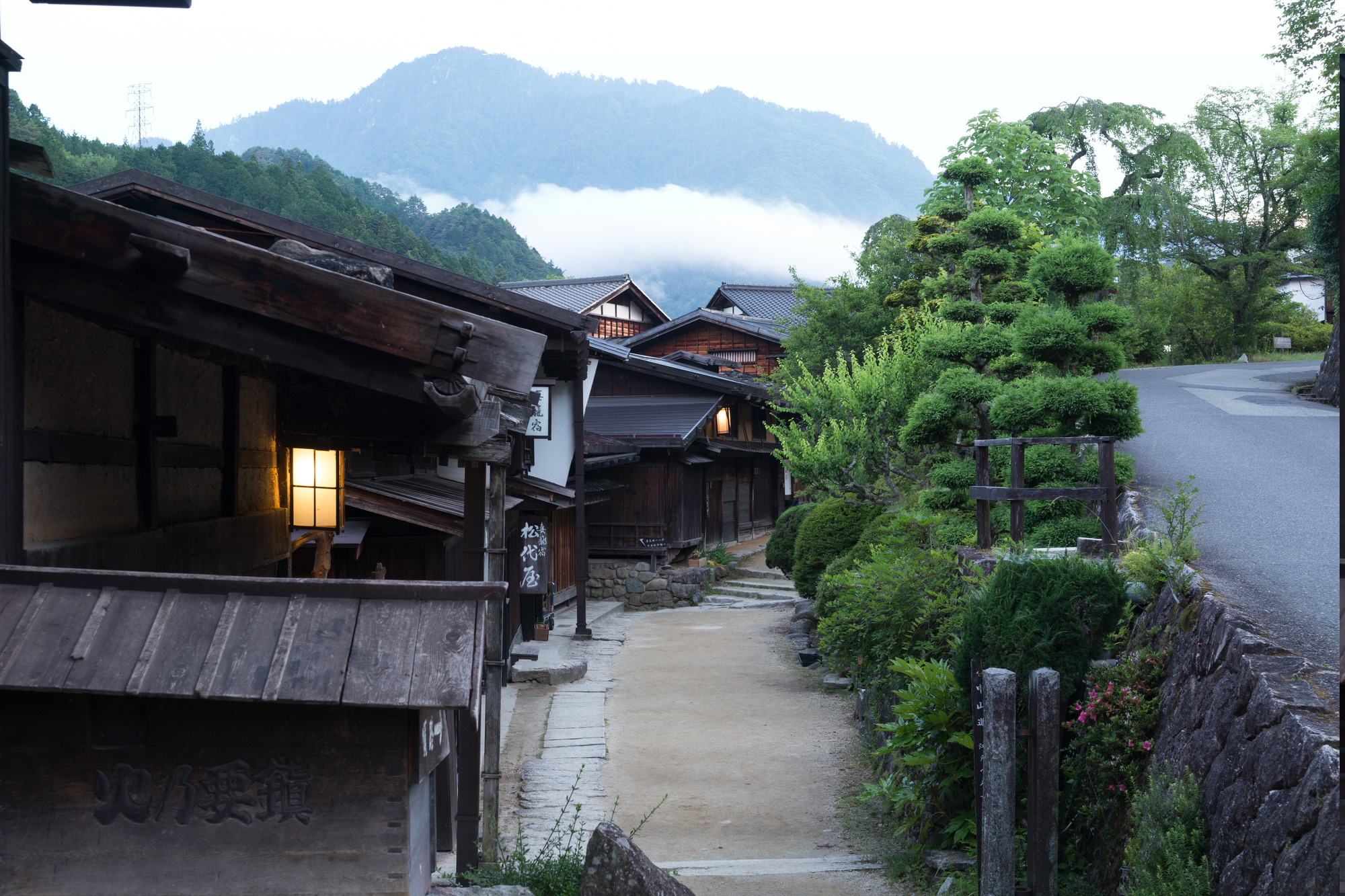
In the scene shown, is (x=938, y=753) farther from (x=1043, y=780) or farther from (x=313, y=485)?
(x=313, y=485)

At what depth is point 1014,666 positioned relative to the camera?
623cm

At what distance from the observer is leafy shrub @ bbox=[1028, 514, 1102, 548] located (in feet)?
30.9

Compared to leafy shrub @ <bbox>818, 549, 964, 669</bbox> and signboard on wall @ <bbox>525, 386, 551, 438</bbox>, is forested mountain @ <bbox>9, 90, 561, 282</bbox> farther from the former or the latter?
leafy shrub @ <bbox>818, 549, 964, 669</bbox>

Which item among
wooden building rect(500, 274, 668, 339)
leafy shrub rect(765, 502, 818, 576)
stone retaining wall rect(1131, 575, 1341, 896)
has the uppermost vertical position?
wooden building rect(500, 274, 668, 339)

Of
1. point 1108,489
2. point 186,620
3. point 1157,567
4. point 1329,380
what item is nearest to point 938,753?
point 1157,567

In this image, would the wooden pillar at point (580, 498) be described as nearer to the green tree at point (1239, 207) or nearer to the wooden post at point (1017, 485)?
the wooden post at point (1017, 485)

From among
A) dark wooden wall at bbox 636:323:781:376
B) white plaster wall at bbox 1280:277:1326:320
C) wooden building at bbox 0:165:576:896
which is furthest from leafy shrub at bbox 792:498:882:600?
white plaster wall at bbox 1280:277:1326:320

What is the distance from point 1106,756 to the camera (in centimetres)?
575

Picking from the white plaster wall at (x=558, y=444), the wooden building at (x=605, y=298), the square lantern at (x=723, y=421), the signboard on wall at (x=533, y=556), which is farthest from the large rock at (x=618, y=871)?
the wooden building at (x=605, y=298)

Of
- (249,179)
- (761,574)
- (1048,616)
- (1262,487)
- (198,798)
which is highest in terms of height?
(249,179)

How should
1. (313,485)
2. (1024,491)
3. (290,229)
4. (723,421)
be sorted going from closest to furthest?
1. (313,485)
2. (1024,491)
3. (290,229)
4. (723,421)

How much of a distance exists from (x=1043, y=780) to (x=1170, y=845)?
1116 millimetres

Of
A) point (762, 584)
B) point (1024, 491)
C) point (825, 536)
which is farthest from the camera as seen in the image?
point (762, 584)

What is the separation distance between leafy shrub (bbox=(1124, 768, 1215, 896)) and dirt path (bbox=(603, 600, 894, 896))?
8.20 feet
